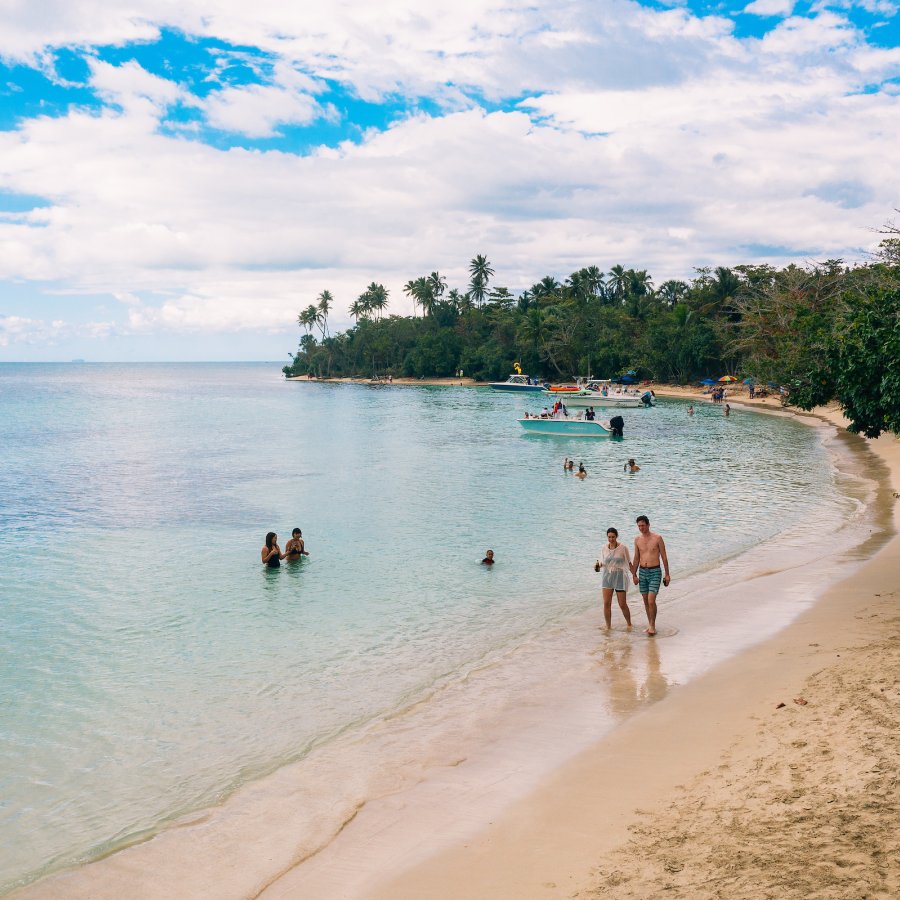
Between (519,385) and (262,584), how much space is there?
89690mm

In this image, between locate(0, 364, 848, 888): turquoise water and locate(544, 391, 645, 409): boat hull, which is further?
locate(544, 391, 645, 409): boat hull

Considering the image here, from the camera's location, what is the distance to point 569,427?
51.4 m

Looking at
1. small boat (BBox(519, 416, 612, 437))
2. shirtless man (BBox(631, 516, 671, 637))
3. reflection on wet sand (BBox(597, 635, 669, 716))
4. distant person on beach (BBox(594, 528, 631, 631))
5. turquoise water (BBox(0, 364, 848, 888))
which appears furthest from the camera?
small boat (BBox(519, 416, 612, 437))

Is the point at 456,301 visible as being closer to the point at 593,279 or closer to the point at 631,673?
the point at 593,279

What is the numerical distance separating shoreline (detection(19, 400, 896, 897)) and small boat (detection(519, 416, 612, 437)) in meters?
43.0

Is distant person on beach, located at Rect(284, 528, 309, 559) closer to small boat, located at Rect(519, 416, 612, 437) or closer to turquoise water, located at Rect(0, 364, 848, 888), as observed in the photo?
turquoise water, located at Rect(0, 364, 848, 888)

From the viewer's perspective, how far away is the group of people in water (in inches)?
742

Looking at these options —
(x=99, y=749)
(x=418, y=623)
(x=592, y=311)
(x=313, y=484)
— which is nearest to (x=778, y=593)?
(x=418, y=623)

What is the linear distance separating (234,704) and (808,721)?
757 cm

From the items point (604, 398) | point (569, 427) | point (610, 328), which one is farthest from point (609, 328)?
point (569, 427)

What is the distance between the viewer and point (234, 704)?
11234 mm

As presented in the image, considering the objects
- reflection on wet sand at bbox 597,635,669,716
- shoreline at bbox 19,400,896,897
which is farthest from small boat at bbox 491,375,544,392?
shoreline at bbox 19,400,896,897

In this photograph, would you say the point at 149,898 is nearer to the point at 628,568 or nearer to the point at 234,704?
the point at 234,704

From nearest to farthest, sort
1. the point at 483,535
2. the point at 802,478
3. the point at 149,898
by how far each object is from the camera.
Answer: the point at 149,898 → the point at 483,535 → the point at 802,478
